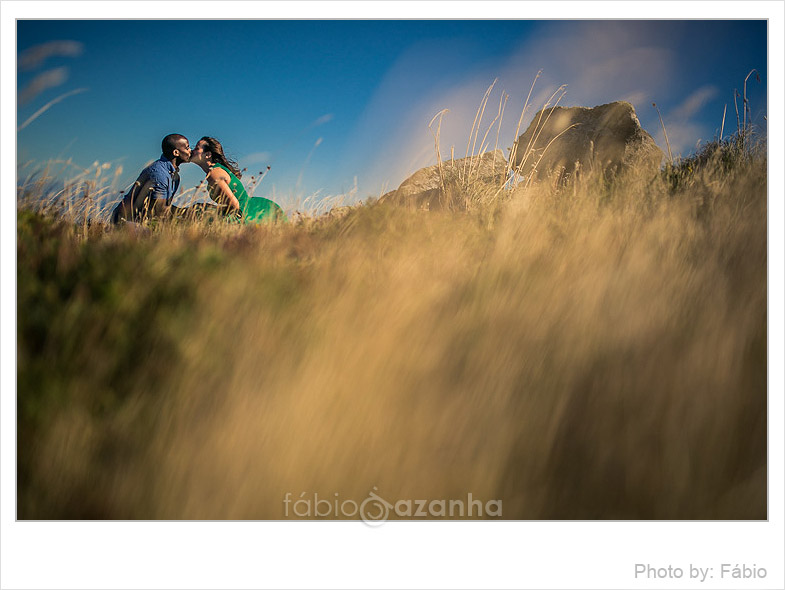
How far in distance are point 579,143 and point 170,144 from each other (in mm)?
2422

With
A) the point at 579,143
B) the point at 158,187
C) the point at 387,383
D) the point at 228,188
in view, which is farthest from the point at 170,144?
the point at 579,143

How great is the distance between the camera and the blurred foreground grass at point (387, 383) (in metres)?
1.17

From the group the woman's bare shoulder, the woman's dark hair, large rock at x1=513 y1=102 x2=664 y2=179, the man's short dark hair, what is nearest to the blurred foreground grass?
the man's short dark hair

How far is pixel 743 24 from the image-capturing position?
1.68 meters

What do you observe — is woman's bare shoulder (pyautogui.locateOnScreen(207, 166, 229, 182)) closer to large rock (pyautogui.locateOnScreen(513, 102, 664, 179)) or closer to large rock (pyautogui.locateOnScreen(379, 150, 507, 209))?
large rock (pyautogui.locateOnScreen(379, 150, 507, 209))

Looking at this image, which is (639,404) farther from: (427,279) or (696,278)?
(427,279)

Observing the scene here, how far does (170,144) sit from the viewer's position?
2.22 meters

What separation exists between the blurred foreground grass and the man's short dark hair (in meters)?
0.86

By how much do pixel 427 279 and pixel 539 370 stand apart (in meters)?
0.46

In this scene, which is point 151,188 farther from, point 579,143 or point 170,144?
point 579,143

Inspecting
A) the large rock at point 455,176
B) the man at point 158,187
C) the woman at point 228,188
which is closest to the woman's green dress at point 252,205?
the woman at point 228,188

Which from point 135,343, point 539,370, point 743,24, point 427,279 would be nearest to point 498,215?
point 427,279

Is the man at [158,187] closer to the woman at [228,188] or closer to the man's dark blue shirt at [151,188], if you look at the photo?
the man's dark blue shirt at [151,188]

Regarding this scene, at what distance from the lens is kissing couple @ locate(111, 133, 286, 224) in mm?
2244
